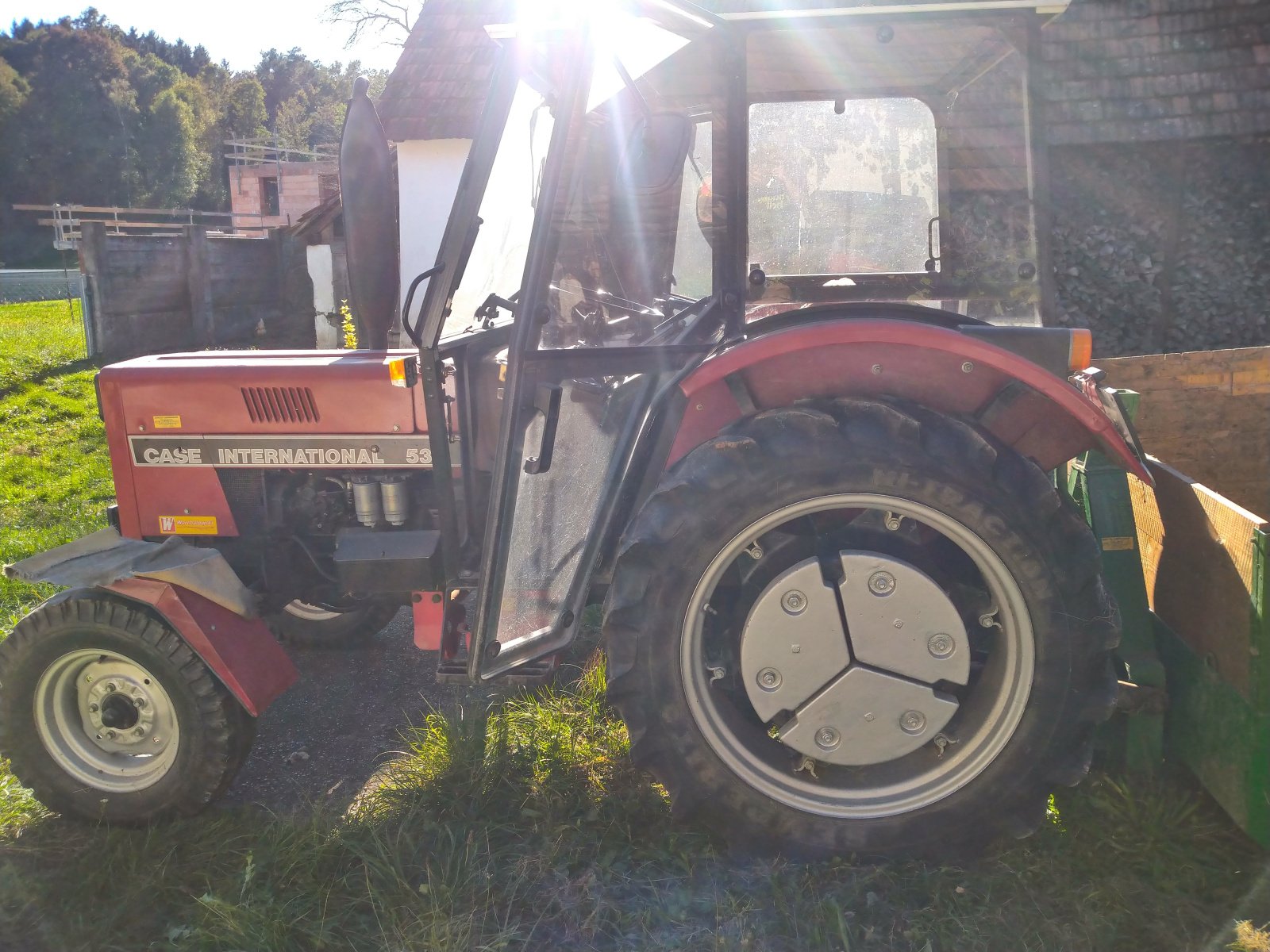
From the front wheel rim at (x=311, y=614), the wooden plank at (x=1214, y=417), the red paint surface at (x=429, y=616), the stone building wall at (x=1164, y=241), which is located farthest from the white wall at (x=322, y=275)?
the wooden plank at (x=1214, y=417)

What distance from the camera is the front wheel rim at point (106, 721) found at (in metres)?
2.96

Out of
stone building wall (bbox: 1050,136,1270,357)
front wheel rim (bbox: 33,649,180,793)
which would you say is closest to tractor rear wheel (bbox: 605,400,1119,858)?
front wheel rim (bbox: 33,649,180,793)

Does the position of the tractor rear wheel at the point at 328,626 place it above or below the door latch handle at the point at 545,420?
below

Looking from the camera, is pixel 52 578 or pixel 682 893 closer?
pixel 682 893

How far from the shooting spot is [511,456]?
2.64m

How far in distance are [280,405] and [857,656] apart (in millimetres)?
1976

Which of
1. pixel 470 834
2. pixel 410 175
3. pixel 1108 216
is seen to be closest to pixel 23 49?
pixel 410 175

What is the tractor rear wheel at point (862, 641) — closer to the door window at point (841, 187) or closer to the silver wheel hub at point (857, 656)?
the silver wheel hub at point (857, 656)

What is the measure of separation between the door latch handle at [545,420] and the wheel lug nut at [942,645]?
3.57 ft

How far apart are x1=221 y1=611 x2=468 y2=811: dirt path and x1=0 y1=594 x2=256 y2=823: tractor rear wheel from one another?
239mm

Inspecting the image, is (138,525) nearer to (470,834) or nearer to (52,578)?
(52,578)

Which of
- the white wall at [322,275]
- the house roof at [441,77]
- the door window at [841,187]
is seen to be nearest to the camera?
the door window at [841,187]

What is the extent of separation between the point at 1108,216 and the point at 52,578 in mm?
7748

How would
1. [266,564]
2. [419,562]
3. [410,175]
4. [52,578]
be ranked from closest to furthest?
[52,578] → [419,562] → [266,564] → [410,175]
